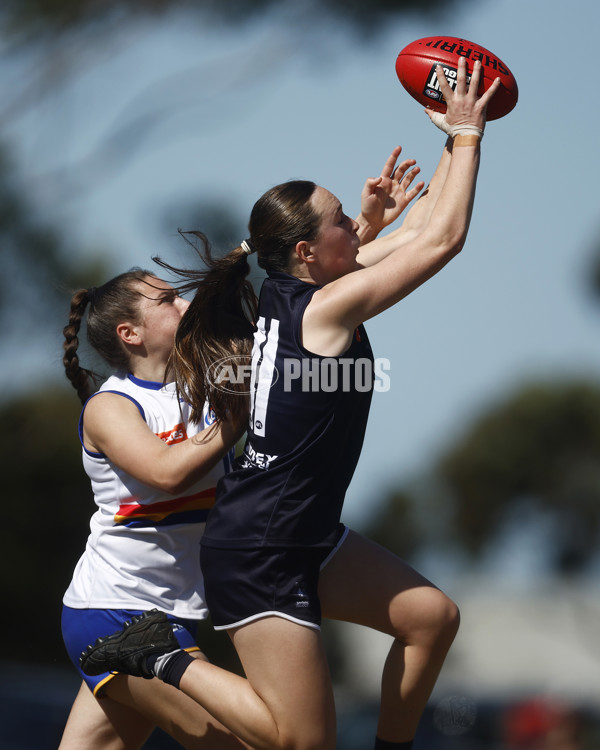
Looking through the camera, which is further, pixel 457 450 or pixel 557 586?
pixel 457 450

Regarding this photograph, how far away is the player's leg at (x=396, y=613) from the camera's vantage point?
2.91m

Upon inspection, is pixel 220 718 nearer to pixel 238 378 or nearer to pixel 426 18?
pixel 238 378

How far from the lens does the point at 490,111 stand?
10.1 feet

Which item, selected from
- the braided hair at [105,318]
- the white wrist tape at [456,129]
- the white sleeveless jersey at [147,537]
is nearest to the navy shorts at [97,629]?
the white sleeveless jersey at [147,537]

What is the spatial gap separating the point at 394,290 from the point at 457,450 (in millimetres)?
18599

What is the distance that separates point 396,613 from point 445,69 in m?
1.72

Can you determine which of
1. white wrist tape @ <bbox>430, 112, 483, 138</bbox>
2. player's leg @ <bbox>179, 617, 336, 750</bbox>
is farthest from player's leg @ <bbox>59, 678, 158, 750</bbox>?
white wrist tape @ <bbox>430, 112, 483, 138</bbox>

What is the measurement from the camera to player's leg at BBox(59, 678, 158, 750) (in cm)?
307

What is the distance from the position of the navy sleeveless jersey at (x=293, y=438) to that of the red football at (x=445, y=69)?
866 millimetres

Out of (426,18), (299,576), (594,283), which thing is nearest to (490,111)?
(299,576)

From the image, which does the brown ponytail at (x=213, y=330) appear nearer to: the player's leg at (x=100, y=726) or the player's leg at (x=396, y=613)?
the player's leg at (x=396, y=613)

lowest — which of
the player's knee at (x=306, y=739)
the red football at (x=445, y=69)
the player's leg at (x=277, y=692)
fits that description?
the player's knee at (x=306, y=739)

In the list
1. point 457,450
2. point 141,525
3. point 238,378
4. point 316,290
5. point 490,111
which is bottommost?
point 457,450

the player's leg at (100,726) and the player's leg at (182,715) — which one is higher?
the player's leg at (182,715)
